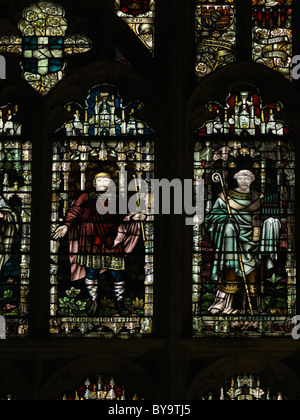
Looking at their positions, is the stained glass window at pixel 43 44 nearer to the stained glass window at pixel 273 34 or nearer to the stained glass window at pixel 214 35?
the stained glass window at pixel 214 35

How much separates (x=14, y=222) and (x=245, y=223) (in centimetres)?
222

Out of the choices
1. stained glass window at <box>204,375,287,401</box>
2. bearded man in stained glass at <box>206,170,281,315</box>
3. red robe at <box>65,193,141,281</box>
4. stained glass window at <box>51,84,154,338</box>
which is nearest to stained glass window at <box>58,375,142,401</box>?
stained glass window at <box>51,84,154,338</box>

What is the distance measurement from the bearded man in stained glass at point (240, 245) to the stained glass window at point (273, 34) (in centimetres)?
116

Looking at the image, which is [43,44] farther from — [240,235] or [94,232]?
[240,235]

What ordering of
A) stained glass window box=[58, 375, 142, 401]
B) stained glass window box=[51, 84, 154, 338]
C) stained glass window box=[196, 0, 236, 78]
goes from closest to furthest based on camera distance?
1. stained glass window box=[58, 375, 142, 401]
2. stained glass window box=[51, 84, 154, 338]
3. stained glass window box=[196, 0, 236, 78]

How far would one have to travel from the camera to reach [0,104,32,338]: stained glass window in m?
11.9

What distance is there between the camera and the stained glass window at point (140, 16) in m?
12.5

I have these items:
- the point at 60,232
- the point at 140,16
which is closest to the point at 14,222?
the point at 60,232

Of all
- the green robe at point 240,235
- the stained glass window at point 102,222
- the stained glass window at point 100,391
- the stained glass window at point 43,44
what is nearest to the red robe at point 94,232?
the stained glass window at point 102,222

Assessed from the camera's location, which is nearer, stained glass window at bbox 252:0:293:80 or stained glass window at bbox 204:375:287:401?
stained glass window at bbox 204:375:287:401

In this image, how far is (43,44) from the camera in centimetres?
1267

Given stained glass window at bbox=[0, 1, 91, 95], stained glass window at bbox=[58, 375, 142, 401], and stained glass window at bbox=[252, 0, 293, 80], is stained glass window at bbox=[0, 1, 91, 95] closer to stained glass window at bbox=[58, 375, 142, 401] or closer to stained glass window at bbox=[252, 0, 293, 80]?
stained glass window at bbox=[252, 0, 293, 80]

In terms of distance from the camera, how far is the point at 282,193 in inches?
479

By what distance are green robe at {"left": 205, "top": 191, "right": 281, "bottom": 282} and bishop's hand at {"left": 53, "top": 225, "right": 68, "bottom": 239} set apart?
1358mm
